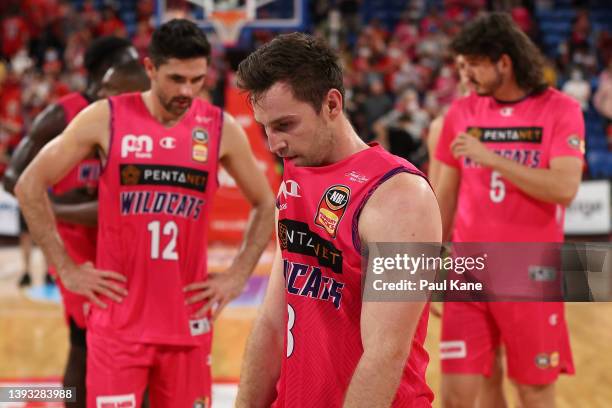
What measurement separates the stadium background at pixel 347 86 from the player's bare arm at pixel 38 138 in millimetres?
2266

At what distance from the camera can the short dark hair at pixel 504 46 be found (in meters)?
4.23

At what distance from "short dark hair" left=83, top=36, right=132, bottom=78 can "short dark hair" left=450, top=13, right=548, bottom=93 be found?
5.89ft

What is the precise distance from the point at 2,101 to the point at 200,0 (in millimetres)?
3716

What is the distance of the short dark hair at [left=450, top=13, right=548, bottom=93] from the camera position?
4234mm

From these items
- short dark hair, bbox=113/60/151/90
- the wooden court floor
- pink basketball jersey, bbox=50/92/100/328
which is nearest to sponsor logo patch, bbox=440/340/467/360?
the wooden court floor

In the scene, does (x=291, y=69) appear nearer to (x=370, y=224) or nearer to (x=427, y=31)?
(x=370, y=224)

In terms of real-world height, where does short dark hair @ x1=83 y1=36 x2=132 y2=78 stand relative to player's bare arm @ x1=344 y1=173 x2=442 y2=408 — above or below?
above

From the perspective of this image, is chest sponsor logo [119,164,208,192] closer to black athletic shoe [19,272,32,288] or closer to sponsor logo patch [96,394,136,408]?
sponsor logo patch [96,394,136,408]

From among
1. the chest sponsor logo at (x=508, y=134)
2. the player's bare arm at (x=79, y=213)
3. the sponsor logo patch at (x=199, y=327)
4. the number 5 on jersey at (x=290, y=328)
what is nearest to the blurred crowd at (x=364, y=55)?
the chest sponsor logo at (x=508, y=134)

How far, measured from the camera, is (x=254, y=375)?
8.68ft

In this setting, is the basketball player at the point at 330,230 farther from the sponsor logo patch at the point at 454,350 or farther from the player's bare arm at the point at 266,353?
the sponsor logo patch at the point at 454,350

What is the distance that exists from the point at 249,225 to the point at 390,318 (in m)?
1.88

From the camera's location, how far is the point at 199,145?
3.74m

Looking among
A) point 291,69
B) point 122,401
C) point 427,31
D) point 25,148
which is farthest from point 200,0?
point 291,69
